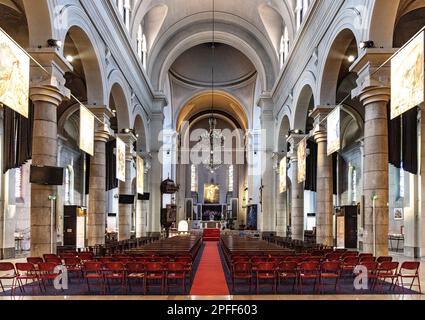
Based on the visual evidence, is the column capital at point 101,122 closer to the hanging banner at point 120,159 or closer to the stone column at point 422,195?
the hanging banner at point 120,159

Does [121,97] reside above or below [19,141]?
above

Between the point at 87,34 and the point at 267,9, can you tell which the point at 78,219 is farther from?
the point at 267,9

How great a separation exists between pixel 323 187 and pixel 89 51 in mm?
10810

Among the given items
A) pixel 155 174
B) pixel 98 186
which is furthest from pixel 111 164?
pixel 155 174

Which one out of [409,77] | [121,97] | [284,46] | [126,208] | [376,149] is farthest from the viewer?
[284,46]

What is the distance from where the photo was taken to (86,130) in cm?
1588

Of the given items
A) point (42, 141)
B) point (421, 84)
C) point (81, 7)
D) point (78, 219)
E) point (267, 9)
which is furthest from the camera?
point (267, 9)

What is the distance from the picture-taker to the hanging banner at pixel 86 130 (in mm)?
15352

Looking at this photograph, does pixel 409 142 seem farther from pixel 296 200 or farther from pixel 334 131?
pixel 296 200

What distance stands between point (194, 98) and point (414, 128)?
3200cm

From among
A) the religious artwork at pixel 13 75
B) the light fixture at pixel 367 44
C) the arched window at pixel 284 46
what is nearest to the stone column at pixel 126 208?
the arched window at pixel 284 46

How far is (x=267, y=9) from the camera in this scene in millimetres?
29438

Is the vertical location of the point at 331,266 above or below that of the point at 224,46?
below
